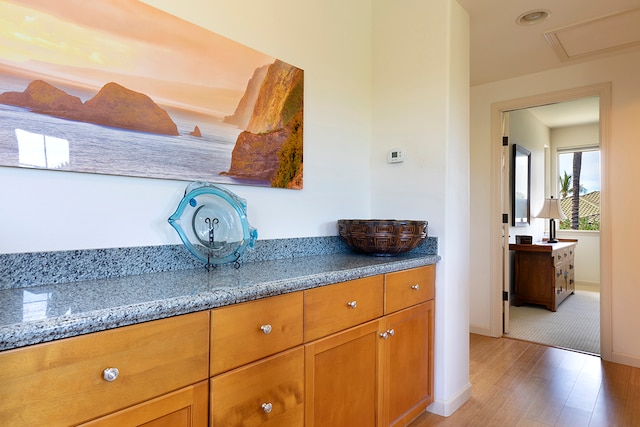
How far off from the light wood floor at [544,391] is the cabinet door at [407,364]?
0.19 meters

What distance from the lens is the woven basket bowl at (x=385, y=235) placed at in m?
1.83

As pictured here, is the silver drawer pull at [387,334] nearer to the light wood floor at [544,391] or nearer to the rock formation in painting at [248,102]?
the light wood floor at [544,391]

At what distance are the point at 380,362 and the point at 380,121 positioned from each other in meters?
1.48

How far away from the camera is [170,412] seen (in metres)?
0.90

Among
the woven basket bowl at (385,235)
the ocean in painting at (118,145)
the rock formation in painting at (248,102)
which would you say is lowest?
the woven basket bowl at (385,235)

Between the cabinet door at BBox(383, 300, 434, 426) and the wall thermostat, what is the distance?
872 mm

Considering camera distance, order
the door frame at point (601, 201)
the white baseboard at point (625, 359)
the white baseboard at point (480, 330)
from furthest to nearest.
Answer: the white baseboard at point (480, 330) → the door frame at point (601, 201) → the white baseboard at point (625, 359)

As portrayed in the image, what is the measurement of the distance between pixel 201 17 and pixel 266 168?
691 mm

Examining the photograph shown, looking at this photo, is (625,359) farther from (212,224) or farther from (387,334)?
(212,224)

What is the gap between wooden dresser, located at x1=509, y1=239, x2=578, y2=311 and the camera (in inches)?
167

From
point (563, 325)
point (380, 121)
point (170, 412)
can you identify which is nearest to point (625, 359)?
point (563, 325)

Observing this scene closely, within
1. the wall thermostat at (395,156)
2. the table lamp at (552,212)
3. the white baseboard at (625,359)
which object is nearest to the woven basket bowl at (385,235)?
the wall thermostat at (395,156)

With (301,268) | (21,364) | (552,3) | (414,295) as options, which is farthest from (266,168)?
(552,3)

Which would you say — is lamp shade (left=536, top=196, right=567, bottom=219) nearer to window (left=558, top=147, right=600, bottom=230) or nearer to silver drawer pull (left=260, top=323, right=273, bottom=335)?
window (left=558, top=147, right=600, bottom=230)
